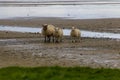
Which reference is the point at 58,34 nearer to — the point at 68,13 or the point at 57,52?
the point at 57,52

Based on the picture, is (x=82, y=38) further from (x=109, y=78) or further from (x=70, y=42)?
(x=109, y=78)

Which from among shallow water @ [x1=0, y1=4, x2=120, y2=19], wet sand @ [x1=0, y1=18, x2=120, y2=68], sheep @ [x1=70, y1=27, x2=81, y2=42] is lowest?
wet sand @ [x1=0, y1=18, x2=120, y2=68]

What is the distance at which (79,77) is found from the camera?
12.1 m

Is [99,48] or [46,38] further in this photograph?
[46,38]

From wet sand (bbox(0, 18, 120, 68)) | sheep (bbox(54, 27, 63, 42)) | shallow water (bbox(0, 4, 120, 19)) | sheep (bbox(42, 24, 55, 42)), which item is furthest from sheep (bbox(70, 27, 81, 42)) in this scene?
shallow water (bbox(0, 4, 120, 19))

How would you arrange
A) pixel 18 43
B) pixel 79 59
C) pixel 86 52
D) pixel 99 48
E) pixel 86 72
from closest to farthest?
pixel 86 72, pixel 79 59, pixel 86 52, pixel 99 48, pixel 18 43

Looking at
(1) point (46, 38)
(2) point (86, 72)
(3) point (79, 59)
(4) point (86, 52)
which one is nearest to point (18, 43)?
(1) point (46, 38)

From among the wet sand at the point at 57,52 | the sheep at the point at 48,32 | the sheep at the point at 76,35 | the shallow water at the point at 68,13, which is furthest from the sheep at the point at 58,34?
the shallow water at the point at 68,13

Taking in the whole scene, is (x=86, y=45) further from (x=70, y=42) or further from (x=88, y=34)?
(x=88, y=34)

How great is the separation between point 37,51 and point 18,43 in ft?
11.9

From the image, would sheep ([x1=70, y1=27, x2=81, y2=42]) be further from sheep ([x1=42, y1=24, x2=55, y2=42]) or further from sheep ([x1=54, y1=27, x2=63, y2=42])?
sheep ([x1=42, y1=24, x2=55, y2=42])

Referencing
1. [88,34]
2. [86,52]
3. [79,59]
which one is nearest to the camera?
[79,59]

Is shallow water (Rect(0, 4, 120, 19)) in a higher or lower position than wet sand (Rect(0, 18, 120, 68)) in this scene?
higher

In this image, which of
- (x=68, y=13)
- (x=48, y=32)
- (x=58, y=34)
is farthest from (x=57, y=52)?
(x=68, y=13)
